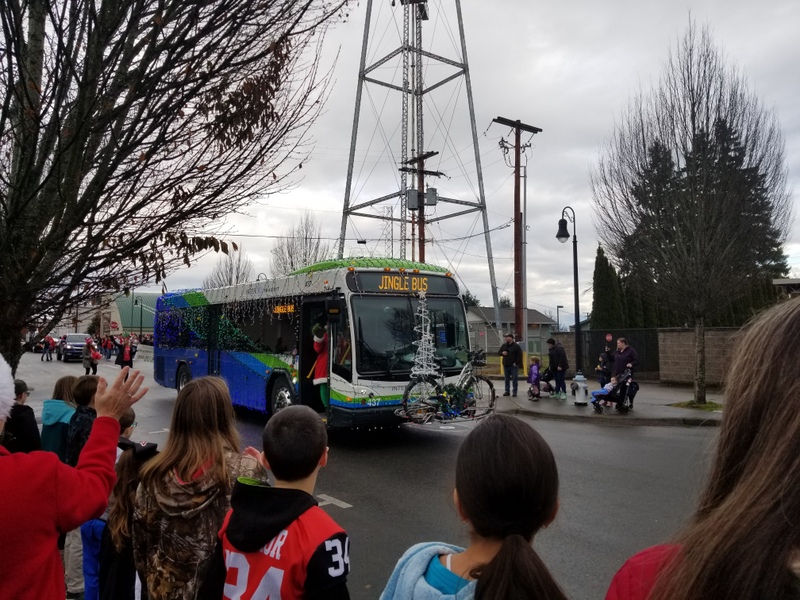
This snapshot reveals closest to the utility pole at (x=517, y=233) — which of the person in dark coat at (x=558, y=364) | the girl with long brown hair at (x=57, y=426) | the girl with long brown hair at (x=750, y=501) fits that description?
the person in dark coat at (x=558, y=364)

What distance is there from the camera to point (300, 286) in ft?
37.6

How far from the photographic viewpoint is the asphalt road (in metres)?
5.14

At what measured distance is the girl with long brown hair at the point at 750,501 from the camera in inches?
34.6

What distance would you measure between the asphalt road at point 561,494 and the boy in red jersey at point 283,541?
2.60 ft

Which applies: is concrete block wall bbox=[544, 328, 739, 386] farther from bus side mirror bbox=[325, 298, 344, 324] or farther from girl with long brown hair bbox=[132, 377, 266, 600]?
girl with long brown hair bbox=[132, 377, 266, 600]

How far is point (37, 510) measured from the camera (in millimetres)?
1844

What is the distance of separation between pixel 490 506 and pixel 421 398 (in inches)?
336

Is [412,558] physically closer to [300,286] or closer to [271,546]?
[271,546]

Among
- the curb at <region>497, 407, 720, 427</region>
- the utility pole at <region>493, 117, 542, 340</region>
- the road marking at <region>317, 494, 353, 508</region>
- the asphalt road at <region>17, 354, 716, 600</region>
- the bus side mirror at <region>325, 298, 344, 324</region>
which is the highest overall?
the utility pole at <region>493, 117, 542, 340</region>

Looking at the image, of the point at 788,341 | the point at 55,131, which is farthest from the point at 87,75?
the point at 788,341

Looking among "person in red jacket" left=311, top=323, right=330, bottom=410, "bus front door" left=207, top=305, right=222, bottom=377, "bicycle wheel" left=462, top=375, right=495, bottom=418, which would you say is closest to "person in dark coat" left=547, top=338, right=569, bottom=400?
"bicycle wheel" left=462, top=375, right=495, bottom=418

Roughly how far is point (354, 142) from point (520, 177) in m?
7.58

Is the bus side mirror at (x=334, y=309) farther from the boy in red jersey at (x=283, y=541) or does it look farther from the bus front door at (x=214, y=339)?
the boy in red jersey at (x=283, y=541)

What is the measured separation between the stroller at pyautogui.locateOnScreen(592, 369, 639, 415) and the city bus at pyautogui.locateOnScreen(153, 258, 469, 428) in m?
4.92
